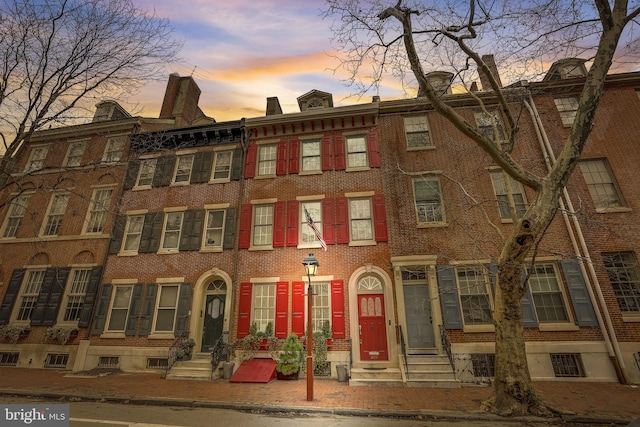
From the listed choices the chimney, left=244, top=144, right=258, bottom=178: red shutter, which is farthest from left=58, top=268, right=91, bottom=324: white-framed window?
the chimney

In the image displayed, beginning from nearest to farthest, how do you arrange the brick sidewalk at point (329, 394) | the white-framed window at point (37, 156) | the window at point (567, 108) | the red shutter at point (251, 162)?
the brick sidewalk at point (329, 394)
the window at point (567, 108)
the red shutter at point (251, 162)
the white-framed window at point (37, 156)

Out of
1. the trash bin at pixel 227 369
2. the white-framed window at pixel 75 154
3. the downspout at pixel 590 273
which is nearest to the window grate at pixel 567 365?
the downspout at pixel 590 273

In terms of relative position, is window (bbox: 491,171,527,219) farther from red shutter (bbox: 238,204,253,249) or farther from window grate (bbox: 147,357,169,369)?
window grate (bbox: 147,357,169,369)

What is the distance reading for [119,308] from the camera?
12773mm

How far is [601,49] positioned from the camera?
6.49 meters

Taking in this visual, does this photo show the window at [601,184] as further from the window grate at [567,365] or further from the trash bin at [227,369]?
the trash bin at [227,369]

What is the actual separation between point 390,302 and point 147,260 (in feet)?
36.6

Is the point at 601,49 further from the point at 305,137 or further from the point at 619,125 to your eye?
the point at 305,137

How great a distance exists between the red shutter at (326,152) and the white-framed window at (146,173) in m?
9.14

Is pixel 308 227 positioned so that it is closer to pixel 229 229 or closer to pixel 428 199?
pixel 229 229

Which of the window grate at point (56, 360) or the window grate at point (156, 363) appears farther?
the window grate at point (56, 360)

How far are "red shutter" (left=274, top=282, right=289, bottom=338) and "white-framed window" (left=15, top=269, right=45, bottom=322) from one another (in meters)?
12.0

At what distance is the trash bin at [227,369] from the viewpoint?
10391 millimetres

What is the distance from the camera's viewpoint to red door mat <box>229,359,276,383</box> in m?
9.73
